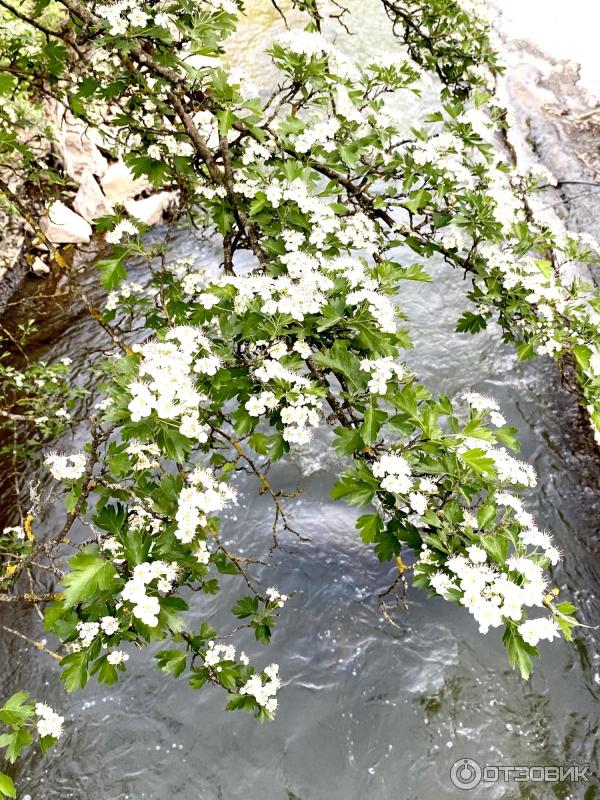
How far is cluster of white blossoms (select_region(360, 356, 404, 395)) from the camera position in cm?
180

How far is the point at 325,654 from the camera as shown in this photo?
13.3 feet

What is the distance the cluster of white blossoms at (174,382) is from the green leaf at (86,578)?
414 mm

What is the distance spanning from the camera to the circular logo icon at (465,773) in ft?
11.3

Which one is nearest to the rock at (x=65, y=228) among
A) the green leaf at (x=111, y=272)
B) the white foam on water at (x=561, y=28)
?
the green leaf at (x=111, y=272)

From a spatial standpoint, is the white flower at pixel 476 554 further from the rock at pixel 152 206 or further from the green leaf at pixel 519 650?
the rock at pixel 152 206

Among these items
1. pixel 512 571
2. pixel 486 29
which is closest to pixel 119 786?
pixel 512 571

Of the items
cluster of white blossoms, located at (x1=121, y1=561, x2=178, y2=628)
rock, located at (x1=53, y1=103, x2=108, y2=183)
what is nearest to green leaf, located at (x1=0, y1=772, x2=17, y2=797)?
cluster of white blossoms, located at (x1=121, y1=561, x2=178, y2=628)

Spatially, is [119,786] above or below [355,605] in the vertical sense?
below

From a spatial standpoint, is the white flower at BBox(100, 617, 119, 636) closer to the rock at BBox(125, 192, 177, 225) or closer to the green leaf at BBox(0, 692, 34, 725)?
the green leaf at BBox(0, 692, 34, 725)

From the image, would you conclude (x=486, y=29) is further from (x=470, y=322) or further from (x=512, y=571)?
(x=512, y=571)

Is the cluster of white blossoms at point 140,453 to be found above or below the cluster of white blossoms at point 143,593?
above

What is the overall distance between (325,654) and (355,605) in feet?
1.40

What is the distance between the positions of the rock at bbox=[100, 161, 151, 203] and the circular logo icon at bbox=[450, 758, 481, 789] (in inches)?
298

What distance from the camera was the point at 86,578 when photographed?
1.53m
